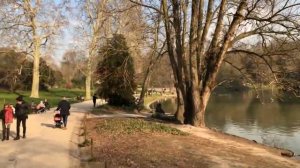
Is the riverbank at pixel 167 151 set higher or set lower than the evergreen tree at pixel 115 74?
lower

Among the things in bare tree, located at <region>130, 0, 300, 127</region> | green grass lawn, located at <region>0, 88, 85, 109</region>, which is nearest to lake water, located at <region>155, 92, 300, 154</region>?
bare tree, located at <region>130, 0, 300, 127</region>

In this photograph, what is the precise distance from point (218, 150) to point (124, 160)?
14.5 feet

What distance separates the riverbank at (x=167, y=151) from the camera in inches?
535

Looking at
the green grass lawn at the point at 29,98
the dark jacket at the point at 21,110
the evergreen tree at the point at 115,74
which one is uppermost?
the evergreen tree at the point at 115,74

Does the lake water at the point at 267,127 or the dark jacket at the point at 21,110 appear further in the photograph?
the lake water at the point at 267,127

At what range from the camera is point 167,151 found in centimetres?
1543

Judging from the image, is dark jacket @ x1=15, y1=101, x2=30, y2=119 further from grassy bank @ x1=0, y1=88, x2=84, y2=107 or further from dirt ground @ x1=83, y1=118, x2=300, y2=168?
grassy bank @ x1=0, y1=88, x2=84, y2=107

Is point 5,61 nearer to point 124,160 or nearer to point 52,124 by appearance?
point 52,124

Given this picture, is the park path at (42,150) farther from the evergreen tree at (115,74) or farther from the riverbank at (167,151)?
the evergreen tree at (115,74)

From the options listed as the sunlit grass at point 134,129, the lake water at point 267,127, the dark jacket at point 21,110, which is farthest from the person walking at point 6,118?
the lake water at point 267,127

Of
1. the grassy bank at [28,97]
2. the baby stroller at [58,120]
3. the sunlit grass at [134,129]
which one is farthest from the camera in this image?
the grassy bank at [28,97]

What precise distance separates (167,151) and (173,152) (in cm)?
23

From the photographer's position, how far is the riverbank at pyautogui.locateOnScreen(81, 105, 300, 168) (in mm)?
13594

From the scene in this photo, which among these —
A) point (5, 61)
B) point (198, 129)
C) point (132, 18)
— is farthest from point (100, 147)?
point (5, 61)
